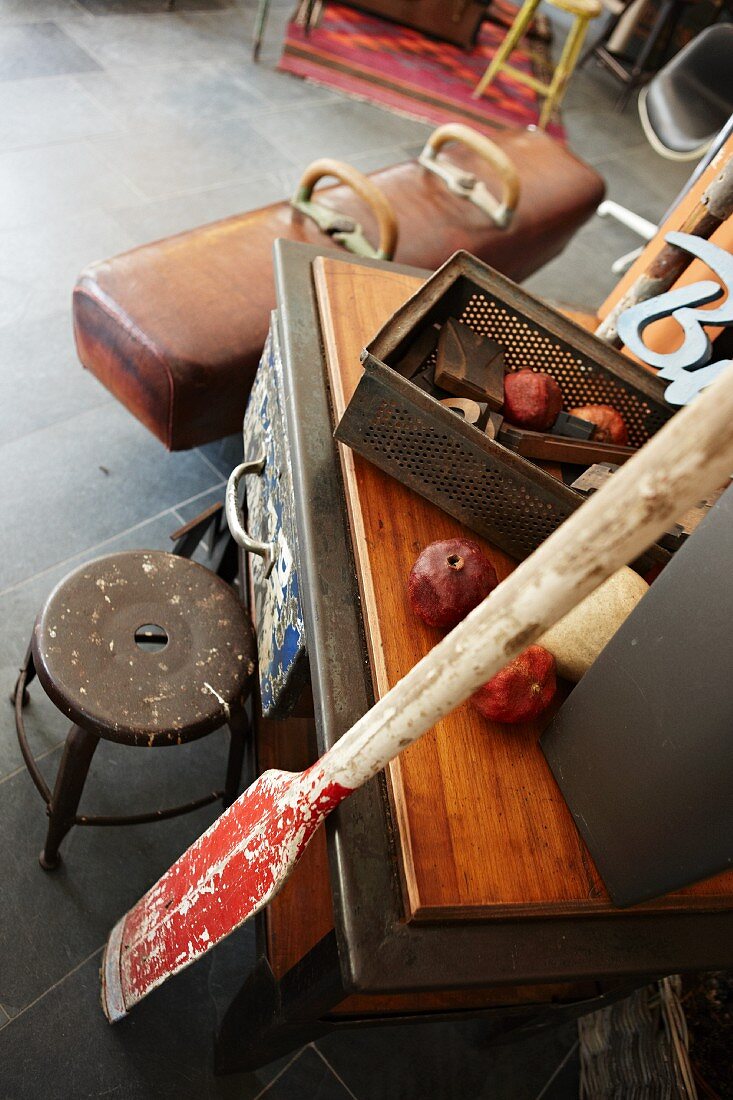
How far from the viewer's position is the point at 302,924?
1.57m

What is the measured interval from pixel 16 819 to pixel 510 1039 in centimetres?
120

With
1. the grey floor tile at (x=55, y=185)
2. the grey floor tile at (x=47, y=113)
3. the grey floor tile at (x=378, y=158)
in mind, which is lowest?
the grey floor tile at (x=47, y=113)

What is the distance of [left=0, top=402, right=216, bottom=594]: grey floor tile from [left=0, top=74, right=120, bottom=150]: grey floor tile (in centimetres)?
164

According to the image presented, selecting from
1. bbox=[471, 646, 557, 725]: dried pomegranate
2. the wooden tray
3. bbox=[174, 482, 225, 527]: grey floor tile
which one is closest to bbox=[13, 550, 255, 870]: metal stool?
the wooden tray

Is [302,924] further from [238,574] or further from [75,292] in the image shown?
[75,292]

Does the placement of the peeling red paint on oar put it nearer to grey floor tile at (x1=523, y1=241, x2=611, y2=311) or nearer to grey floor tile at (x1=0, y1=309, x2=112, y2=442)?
grey floor tile at (x1=0, y1=309, x2=112, y2=442)

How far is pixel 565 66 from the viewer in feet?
16.5

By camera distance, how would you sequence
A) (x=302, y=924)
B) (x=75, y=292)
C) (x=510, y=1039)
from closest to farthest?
(x=302, y=924)
(x=510, y=1039)
(x=75, y=292)

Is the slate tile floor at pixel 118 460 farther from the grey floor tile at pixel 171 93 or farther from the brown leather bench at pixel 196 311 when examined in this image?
the brown leather bench at pixel 196 311

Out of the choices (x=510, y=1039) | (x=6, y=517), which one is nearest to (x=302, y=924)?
(x=510, y=1039)

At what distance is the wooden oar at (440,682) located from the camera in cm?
58

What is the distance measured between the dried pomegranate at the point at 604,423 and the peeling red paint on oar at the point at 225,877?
0.81 meters

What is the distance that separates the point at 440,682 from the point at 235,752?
1085 mm

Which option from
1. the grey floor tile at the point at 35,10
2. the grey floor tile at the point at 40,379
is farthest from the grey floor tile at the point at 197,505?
the grey floor tile at the point at 35,10
